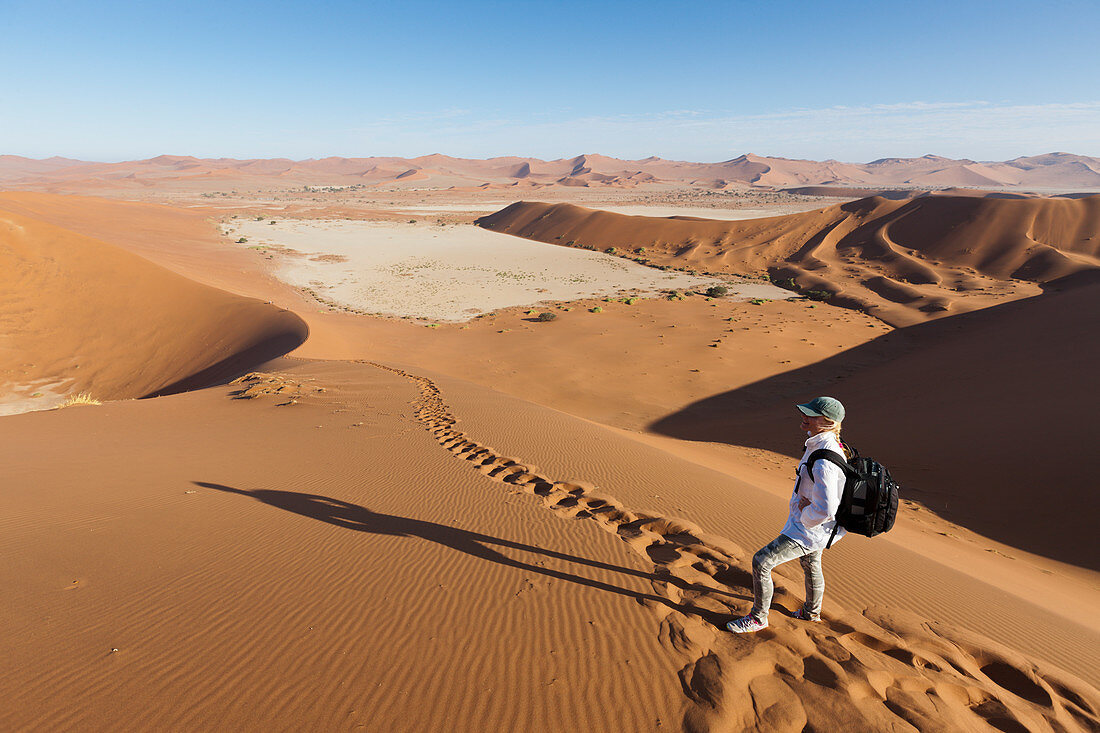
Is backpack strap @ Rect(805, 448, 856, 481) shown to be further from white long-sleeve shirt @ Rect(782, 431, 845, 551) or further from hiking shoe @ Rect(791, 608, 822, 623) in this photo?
hiking shoe @ Rect(791, 608, 822, 623)

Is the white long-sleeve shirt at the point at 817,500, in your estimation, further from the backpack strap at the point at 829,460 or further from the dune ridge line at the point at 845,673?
the dune ridge line at the point at 845,673

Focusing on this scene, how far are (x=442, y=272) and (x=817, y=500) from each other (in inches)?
1512

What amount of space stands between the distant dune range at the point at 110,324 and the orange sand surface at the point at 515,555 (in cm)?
25

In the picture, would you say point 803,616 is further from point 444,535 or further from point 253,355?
point 253,355

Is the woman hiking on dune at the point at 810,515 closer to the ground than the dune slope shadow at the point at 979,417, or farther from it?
farther from it

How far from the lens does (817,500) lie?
11.3 feet

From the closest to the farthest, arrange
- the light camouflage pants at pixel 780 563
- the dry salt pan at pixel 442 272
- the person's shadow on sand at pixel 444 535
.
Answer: the light camouflage pants at pixel 780 563 < the person's shadow on sand at pixel 444 535 < the dry salt pan at pixel 442 272

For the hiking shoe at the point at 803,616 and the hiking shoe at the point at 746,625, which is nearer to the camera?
the hiking shoe at the point at 746,625

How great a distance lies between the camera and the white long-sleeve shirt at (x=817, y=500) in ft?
11.1

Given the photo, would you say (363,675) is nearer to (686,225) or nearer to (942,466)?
(942,466)

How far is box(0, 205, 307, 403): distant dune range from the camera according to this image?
16.7m

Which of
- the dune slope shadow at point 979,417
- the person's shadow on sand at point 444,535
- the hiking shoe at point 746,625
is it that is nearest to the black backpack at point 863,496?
the hiking shoe at point 746,625

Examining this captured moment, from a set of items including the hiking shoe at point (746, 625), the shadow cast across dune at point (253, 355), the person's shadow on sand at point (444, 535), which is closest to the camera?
the hiking shoe at point (746, 625)

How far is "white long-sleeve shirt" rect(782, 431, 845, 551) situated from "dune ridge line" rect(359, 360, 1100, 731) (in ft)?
2.80
